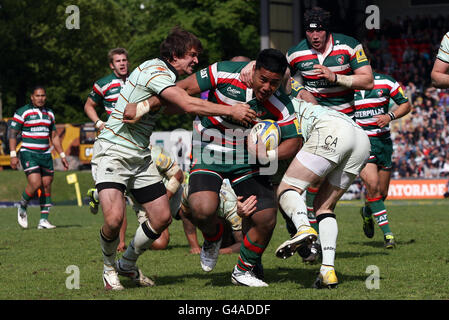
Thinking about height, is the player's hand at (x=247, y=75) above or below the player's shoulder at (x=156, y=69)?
below

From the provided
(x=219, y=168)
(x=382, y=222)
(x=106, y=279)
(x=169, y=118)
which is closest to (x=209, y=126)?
(x=219, y=168)

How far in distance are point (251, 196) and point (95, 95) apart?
4.90m

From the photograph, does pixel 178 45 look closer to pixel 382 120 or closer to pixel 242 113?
pixel 242 113

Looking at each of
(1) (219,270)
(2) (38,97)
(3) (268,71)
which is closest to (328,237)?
(3) (268,71)

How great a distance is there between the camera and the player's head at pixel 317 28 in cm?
846

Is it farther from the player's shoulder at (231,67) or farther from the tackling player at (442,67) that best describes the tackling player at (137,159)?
the tackling player at (442,67)

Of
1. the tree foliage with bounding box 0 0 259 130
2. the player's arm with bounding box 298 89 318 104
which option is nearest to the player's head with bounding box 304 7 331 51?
the player's arm with bounding box 298 89 318 104

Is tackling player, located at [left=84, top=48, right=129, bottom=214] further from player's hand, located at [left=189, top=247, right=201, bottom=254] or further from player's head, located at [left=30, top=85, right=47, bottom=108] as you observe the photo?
player's head, located at [left=30, top=85, right=47, bottom=108]

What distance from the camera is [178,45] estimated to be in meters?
7.01

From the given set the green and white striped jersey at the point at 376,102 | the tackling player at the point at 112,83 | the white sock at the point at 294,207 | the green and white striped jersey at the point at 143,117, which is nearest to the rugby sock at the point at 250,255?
the white sock at the point at 294,207

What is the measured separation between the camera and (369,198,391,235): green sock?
35.0 feet

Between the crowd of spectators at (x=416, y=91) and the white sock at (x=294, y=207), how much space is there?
20.1 m

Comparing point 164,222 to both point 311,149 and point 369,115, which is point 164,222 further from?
point 369,115

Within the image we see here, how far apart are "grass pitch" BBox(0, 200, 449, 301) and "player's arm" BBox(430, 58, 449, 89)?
6.28 ft
